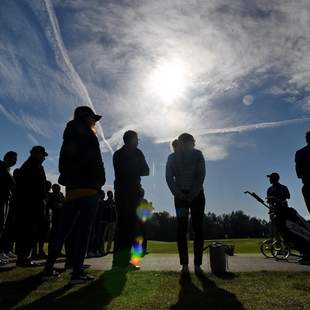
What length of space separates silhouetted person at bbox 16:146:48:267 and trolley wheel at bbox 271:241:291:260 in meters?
6.44

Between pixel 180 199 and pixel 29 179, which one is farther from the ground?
pixel 29 179

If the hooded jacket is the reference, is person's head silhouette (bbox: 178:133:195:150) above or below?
above

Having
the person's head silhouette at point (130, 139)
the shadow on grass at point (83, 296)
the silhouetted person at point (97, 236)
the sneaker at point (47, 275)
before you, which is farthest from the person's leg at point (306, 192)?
the silhouetted person at point (97, 236)

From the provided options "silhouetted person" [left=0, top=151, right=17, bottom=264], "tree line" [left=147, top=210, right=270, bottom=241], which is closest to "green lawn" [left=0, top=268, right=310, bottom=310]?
"silhouetted person" [left=0, top=151, right=17, bottom=264]

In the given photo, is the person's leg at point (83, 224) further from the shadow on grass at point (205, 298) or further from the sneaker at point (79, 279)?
the shadow on grass at point (205, 298)

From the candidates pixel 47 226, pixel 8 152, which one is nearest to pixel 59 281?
pixel 8 152

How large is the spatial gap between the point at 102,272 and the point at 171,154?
238cm

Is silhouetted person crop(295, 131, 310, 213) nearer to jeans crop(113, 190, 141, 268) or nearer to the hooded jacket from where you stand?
jeans crop(113, 190, 141, 268)

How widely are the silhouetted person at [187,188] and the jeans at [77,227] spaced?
1871 millimetres

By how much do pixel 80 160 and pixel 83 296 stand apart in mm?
Result: 1815

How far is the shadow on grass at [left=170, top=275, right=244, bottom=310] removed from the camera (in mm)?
3449

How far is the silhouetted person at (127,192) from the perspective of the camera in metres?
6.43

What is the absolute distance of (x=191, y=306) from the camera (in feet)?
11.3

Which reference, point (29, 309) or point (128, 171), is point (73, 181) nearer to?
point (128, 171)
